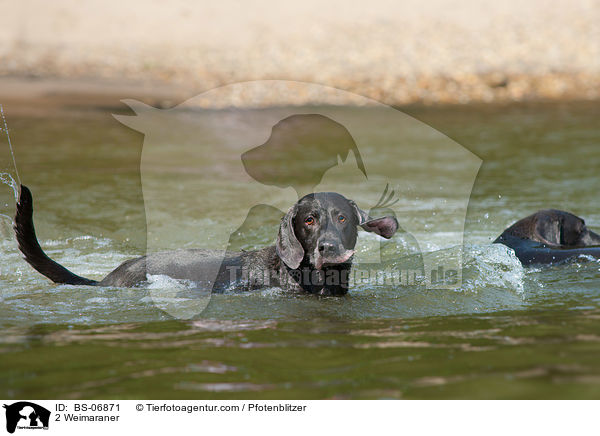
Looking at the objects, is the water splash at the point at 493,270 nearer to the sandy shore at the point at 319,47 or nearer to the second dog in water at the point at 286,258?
the second dog in water at the point at 286,258

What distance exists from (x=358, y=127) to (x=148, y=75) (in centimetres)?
767

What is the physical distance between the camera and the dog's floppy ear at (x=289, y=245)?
20.8 ft

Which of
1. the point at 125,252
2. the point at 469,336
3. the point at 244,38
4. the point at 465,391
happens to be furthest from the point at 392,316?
the point at 244,38

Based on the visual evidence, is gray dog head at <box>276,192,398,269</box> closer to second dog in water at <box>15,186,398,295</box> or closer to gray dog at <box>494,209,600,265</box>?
second dog in water at <box>15,186,398,295</box>

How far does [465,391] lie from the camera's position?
13.5 feet

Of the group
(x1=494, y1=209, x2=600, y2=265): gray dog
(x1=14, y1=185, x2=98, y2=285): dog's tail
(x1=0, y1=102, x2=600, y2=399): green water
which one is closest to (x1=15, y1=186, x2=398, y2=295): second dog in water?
(x1=14, y1=185, x2=98, y2=285): dog's tail

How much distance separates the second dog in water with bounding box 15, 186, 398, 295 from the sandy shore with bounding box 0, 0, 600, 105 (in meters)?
15.1

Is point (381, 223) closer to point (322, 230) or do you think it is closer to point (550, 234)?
point (322, 230)

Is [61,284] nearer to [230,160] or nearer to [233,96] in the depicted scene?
[230,160]

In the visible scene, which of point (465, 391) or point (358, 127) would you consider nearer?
point (465, 391)

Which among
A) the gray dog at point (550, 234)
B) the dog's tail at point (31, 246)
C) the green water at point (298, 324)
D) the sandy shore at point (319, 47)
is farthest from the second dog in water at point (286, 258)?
the sandy shore at point (319, 47)

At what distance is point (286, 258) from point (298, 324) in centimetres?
77

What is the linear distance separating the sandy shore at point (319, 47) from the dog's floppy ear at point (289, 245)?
15.5 m

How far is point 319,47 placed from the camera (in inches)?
1024
